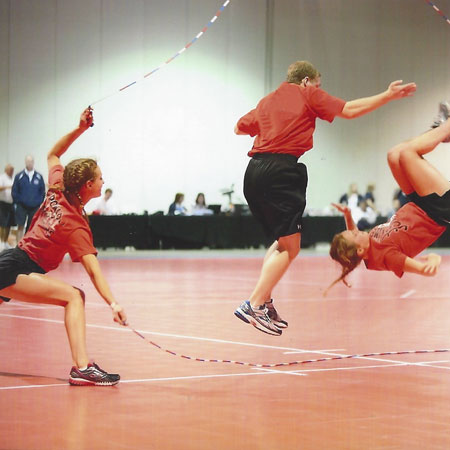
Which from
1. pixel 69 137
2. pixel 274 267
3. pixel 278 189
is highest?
pixel 69 137

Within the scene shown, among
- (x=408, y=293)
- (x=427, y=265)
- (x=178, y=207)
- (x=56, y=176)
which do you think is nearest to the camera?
(x=427, y=265)

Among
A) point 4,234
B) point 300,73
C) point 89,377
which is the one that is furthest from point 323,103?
point 4,234

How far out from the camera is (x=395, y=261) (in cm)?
605

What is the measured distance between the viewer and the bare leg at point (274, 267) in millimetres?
7031

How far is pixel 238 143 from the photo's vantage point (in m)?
23.5

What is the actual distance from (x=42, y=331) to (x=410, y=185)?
3.30 metres

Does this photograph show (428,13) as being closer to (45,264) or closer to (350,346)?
(350,346)

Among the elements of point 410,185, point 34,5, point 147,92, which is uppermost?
point 34,5

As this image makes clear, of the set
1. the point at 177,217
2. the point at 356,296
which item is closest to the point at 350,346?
the point at 356,296

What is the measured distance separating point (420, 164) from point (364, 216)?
50.9 ft

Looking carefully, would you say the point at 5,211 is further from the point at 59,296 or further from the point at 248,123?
the point at 59,296

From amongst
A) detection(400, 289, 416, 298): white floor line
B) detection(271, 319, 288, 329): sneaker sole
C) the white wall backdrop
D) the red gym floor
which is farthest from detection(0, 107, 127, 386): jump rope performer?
the white wall backdrop

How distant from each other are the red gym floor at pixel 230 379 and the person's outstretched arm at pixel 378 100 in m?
1.64

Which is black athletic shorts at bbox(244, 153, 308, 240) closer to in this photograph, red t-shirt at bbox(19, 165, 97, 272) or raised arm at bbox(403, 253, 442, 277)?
raised arm at bbox(403, 253, 442, 277)
